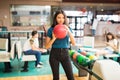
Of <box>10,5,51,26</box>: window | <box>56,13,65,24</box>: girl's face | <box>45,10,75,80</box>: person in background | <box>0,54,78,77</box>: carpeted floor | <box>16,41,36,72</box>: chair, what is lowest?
<box>0,54,78,77</box>: carpeted floor

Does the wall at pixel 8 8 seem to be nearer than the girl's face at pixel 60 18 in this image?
No

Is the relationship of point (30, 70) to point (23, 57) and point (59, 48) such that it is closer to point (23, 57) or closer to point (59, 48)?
point (23, 57)

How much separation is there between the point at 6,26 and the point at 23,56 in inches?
270

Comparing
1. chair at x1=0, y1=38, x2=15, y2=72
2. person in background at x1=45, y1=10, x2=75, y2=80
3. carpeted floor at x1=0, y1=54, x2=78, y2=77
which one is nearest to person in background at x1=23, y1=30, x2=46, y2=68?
carpeted floor at x1=0, y1=54, x2=78, y2=77

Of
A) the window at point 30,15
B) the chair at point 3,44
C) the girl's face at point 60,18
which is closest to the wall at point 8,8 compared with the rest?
the window at point 30,15

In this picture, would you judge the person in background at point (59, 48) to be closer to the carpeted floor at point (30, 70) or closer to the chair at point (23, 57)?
the carpeted floor at point (30, 70)

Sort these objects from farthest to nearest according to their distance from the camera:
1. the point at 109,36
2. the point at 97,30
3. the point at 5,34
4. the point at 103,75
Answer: the point at 97,30 < the point at 5,34 < the point at 109,36 < the point at 103,75

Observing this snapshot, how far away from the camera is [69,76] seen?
2.98 m

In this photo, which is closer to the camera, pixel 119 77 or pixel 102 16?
pixel 119 77

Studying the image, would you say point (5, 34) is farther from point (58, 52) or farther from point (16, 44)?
point (58, 52)

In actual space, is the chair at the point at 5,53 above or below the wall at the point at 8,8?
below

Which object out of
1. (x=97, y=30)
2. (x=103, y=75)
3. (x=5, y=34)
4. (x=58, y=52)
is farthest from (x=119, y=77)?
(x=97, y=30)

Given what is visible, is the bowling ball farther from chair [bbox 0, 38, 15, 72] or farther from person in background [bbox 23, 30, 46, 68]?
person in background [bbox 23, 30, 46, 68]

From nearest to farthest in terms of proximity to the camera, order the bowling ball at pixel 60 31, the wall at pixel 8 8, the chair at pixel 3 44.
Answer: the bowling ball at pixel 60 31
the chair at pixel 3 44
the wall at pixel 8 8
